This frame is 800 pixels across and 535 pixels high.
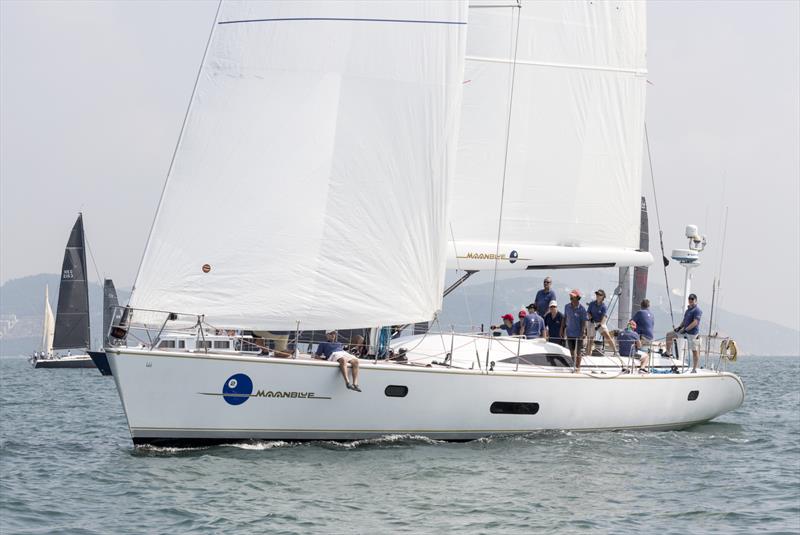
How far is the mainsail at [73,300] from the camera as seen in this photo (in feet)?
214

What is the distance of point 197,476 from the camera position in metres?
14.3

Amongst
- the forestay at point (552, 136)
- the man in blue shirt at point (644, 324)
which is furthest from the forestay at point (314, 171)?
the man in blue shirt at point (644, 324)

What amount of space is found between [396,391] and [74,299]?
5292cm

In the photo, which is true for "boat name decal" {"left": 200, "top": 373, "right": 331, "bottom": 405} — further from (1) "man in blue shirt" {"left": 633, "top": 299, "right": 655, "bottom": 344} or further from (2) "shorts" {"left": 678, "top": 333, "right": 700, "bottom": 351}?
(2) "shorts" {"left": 678, "top": 333, "right": 700, "bottom": 351}

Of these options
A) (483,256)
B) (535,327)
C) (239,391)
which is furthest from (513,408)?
(239,391)

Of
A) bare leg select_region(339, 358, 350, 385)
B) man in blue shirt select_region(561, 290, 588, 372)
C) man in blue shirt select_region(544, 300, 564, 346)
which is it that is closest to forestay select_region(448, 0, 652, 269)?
man in blue shirt select_region(544, 300, 564, 346)

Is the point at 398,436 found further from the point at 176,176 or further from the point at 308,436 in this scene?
the point at 176,176

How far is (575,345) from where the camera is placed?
789 inches

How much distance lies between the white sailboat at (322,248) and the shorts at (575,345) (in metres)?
0.42

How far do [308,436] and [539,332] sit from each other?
214 inches

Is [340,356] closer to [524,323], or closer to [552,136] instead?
[524,323]

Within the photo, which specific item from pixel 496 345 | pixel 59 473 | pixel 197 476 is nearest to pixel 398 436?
pixel 496 345

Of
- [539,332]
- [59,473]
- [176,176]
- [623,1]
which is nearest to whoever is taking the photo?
[59,473]

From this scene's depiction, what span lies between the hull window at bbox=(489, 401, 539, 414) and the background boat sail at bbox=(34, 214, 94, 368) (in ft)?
167
